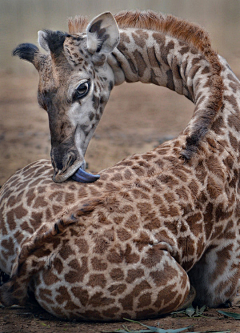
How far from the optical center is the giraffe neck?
4.23m

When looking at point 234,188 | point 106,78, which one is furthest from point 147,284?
point 106,78

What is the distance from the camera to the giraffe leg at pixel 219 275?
3611 mm

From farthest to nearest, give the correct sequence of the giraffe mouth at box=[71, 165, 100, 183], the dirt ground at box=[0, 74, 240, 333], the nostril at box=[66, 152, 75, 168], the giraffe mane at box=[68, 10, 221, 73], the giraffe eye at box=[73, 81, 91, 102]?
1. the dirt ground at box=[0, 74, 240, 333]
2. the giraffe mane at box=[68, 10, 221, 73]
3. the giraffe eye at box=[73, 81, 91, 102]
4. the nostril at box=[66, 152, 75, 168]
5. the giraffe mouth at box=[71, 165, 100, 183]

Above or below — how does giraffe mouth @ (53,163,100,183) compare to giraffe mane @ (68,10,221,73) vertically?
below

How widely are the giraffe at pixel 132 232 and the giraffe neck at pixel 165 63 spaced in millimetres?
256

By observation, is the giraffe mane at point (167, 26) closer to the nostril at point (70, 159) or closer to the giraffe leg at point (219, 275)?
the nostril at point (70, 159)

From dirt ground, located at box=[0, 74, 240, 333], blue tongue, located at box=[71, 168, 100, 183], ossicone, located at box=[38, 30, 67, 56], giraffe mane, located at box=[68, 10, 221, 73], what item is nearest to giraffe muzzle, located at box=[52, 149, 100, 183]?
blue tongue, located at box=[71, 168, 100, 183]

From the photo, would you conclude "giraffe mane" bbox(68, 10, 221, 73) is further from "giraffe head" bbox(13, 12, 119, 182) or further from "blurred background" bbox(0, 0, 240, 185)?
"blurred background" bbox(0, 0, 240, 185)

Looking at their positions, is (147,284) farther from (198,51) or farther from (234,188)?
(198,51)

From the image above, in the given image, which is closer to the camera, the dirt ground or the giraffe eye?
the giraffe eye

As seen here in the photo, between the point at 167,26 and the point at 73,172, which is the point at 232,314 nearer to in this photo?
the point at 73,172

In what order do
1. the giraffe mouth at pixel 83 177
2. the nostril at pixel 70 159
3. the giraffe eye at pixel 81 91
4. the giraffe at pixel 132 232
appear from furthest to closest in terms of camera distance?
the giraffe eye at pixel 81 91 → the nostril at pixel 70 159 → the giraffe mouth at pixel 83 177 → the giraffe at pixel 132 232

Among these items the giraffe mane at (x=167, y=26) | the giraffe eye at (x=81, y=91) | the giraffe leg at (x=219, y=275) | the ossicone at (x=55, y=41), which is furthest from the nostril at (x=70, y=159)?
the giraffe mane at (x=167, y=26)

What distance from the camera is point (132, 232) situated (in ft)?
10.4
